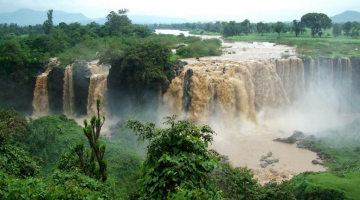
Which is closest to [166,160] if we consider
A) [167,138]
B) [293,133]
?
[167,138]

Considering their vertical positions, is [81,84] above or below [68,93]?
above

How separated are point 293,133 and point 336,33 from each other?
1241 inches

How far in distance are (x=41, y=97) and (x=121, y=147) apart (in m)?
9.95

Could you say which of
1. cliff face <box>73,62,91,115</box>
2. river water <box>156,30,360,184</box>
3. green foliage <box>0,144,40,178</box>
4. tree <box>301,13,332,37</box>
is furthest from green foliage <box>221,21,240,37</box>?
green foliage <box>0,144,40,178</box>

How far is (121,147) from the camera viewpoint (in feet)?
51.4

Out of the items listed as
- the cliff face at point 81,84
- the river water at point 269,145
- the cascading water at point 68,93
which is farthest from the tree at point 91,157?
the cascading water at point 68,93

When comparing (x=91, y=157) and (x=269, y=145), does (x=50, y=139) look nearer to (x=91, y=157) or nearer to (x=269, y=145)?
Result: (x=91, y=157)

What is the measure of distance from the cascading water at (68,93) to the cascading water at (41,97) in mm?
1291

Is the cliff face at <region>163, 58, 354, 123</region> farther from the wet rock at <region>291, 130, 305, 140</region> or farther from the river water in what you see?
the wet rock at <region>291, 130, 305, 140</region>

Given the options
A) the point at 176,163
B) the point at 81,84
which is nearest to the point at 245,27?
the point at 81,84

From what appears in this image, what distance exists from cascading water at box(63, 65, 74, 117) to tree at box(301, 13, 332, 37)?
109 ft

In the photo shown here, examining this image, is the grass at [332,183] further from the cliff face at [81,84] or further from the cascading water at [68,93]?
the cascading water at [68,93]

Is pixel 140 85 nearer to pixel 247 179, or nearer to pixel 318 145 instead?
pixel 318 145

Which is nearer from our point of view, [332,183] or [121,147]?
[332,183]
